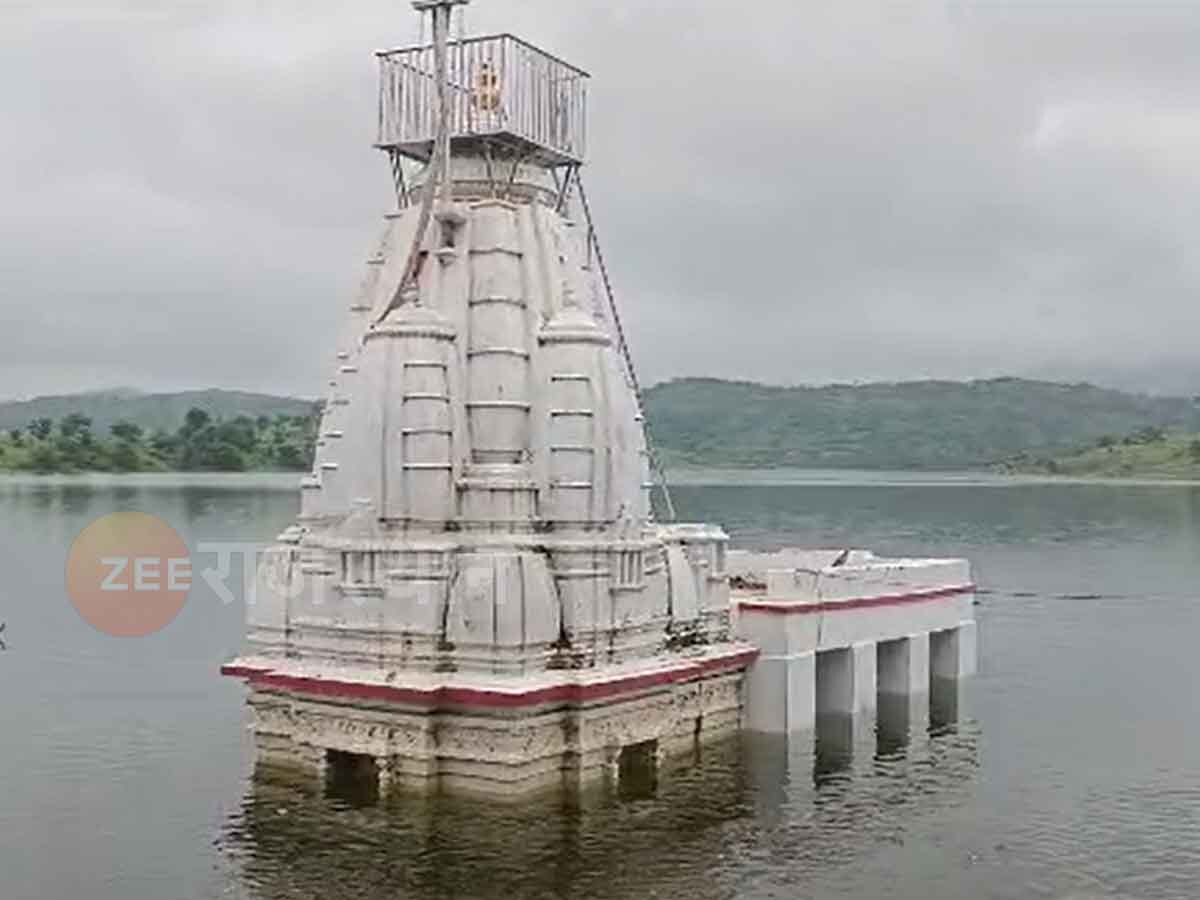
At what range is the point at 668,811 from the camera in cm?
2786

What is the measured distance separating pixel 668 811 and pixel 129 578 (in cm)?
4963

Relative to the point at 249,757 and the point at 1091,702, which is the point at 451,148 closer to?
the point at 249,757

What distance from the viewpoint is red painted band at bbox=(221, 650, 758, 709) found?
2648 centimetres

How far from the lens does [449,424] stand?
28.9 m

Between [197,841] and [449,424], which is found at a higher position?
[449,424]

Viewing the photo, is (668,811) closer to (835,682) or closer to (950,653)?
(835,682)

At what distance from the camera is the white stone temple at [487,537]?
2744 cm

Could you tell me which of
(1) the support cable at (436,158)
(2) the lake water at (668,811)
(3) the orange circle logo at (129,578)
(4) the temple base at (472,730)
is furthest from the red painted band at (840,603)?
(3) the orange circle logo at (129,578)

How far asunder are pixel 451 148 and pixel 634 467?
7.64 m

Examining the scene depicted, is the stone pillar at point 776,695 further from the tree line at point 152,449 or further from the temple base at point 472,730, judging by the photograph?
the tree line at point 152,449

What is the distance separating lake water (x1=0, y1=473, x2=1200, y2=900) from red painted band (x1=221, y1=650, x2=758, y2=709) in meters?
1.79

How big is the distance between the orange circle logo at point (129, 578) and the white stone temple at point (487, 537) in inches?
1073

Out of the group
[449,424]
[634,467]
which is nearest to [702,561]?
[634,467]

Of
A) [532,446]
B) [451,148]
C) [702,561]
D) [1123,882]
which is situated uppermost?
[451,148]
